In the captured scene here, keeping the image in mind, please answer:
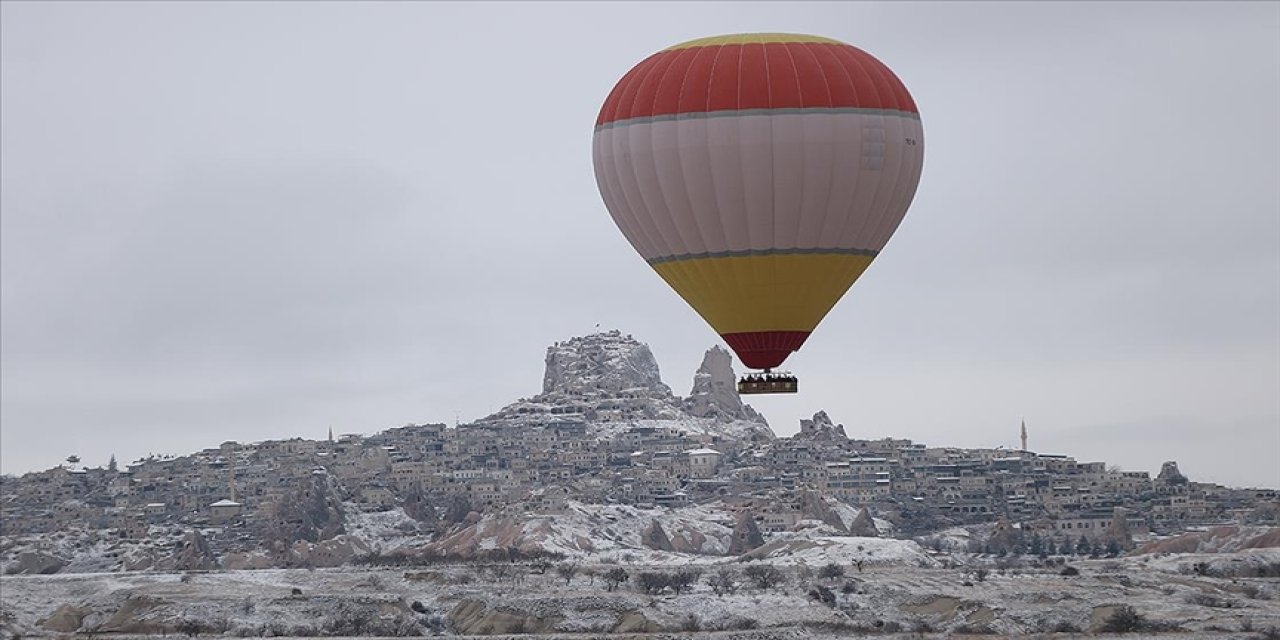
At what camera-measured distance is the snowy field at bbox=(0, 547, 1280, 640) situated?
11075cm

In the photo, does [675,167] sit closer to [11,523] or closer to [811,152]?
[811,152]

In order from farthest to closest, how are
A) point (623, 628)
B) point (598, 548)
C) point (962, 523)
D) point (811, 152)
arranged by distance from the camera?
point (962, 523)
point (598, 548)
point (623, 628)
point (811, 152)

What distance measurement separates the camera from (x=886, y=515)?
191875mm

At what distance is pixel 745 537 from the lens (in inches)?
6688

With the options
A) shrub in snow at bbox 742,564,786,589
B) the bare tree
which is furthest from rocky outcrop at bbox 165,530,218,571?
shrub in snow at bbox 742,564,786,589

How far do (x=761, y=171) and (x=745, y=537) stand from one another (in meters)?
97.4

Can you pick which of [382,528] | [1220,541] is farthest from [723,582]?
[382,528]

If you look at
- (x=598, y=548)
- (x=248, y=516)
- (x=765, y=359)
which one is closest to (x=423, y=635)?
(x=765, y=359)

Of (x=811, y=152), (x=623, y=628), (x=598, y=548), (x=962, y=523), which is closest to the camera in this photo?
(x=811, y=152)

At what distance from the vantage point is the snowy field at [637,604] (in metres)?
111

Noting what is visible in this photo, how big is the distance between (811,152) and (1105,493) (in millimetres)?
123797

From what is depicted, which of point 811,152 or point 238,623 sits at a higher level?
point 811,152

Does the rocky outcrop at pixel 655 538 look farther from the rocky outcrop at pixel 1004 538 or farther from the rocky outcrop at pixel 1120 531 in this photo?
the rocky outcrop at pixel 1120 531

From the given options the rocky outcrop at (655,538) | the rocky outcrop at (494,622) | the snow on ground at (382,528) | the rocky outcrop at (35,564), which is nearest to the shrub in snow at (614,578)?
the rocky outcrop at (494,622)
